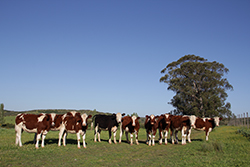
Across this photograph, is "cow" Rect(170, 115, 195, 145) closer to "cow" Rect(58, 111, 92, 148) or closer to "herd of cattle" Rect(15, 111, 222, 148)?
"herd of cattle" Rect(15, 111, 222, 148)

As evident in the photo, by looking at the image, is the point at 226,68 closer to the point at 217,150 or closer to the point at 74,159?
the point at 217,150

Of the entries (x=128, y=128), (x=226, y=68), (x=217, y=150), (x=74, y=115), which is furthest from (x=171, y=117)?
(x=226, y=68)

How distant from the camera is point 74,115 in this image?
16.7 metres

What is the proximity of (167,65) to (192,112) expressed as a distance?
41.1ft

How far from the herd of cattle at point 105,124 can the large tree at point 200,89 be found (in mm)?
22101

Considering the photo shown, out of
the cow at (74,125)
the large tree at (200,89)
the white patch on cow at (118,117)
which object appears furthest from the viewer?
the large tree at (200,89)

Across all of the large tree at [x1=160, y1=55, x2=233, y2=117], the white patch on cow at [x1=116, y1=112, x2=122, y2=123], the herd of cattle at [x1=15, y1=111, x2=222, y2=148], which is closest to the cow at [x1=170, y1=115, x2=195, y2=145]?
the herd of cattle at [x1=15, y1=111, x2=222, y2=148]

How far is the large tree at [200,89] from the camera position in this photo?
42.1 m

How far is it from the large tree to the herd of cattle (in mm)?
22101

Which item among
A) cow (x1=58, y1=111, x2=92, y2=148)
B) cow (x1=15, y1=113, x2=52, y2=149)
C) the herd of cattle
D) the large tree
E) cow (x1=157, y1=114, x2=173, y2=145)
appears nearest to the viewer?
cow (x1=15, y1=113, x2=52, y2=149)

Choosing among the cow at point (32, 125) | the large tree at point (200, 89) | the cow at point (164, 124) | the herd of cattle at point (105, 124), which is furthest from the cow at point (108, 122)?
the large tree at point (200, 89)

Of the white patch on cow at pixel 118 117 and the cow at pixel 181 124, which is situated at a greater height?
the white patch on cow at pixel 118 117

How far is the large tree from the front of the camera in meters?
42.1

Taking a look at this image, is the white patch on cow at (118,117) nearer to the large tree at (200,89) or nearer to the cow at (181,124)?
the cow at (181,124)
